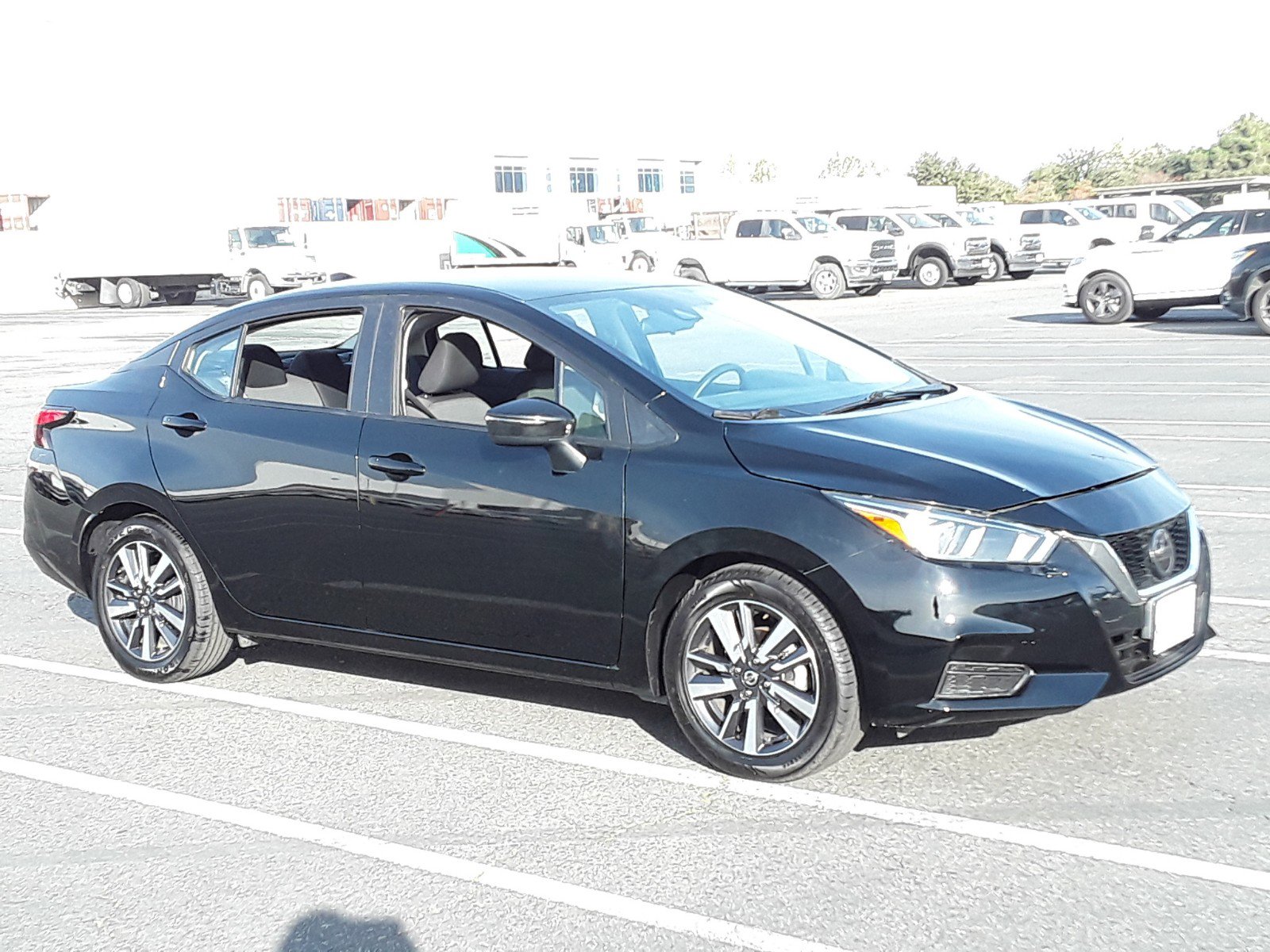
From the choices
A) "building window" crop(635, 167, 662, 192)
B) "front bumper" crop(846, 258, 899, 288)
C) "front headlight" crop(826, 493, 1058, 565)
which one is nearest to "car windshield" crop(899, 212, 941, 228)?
"front bumper" crop(846, 258, 899, 288)

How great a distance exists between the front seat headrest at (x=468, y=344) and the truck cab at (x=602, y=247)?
1290 inches

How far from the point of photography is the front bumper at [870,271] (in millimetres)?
32594

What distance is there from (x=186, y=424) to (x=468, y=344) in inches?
47.7

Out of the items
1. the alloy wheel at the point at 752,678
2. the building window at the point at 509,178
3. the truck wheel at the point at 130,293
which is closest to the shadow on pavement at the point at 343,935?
the alloy wheel at the point at 752,678

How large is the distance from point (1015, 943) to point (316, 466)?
10.2 ft

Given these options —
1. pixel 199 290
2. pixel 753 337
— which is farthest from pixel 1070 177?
pixel 753 337

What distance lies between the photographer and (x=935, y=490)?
4.46 metres

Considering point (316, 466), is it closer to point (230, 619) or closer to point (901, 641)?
point (230, 619)

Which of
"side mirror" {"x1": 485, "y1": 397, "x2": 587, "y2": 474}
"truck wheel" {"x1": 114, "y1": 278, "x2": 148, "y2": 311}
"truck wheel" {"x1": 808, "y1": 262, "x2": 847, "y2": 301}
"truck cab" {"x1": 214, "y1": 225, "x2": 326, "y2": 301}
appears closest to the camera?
"side mirror" {"x1": 485, "y1": 397, "x2": 587, "y2": 474}

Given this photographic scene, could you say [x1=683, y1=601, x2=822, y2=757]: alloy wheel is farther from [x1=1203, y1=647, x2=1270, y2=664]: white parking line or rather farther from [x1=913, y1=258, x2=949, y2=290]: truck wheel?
[x1=913, y1=258, x2=949, y2=290]: truck wheel

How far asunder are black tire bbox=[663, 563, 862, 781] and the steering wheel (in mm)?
718

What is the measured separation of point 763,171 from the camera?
16038 cm

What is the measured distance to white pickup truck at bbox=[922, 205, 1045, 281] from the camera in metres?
35.6

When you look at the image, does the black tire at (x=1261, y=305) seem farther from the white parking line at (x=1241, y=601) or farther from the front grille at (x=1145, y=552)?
the front grille at (x=1145, y=552)
